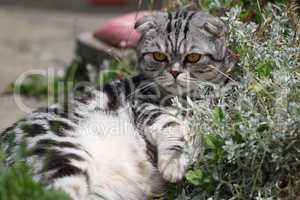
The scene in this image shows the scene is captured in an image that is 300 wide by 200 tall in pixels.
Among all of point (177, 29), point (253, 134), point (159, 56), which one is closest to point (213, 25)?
point (177, 29)

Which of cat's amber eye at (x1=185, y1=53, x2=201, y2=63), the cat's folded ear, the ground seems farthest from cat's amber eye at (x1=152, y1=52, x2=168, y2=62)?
the ground

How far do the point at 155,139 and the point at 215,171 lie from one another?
14.8 inches

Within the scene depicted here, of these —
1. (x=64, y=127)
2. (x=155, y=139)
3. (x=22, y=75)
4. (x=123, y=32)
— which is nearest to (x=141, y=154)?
(x=155, y=139)

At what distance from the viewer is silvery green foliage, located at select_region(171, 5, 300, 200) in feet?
7.88

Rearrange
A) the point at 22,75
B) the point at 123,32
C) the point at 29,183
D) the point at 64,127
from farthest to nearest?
the point at 22,75, the point at 123,32, the point at 64,127, the point at 29,183

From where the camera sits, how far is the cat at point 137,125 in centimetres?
255

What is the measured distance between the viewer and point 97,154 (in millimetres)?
2682

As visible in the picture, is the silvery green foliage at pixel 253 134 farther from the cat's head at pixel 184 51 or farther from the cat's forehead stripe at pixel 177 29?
the cat's forehead stripe at pixel 177 29

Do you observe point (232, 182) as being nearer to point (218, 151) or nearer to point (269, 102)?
point (218, 151)

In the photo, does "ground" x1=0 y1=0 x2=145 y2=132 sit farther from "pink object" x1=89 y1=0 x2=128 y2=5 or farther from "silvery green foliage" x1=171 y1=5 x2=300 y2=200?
Answer: "silvery green foliage" x1=171 y1=5 x2=300 y2=200

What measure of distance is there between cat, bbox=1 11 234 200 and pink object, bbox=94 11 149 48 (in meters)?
1.10

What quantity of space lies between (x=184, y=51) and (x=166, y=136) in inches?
16.5

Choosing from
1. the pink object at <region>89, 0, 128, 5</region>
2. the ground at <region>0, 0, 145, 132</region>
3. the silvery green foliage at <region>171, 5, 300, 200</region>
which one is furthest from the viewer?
the pink object at <region>89, 0, 128, 5</region>

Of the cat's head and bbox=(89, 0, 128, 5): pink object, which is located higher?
bbox=(89, 0, 128, 5): pink object
